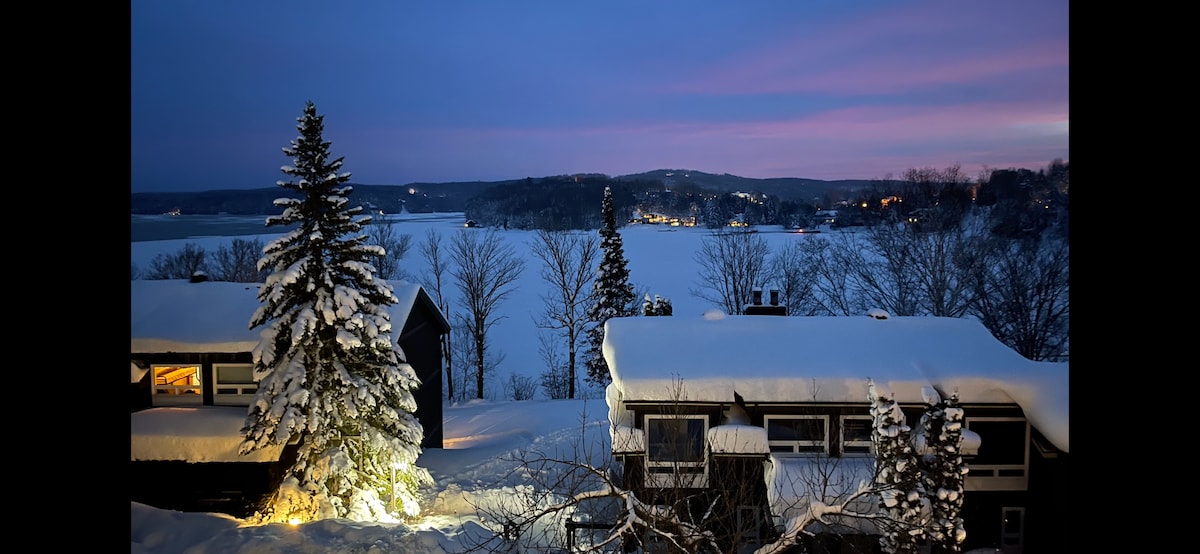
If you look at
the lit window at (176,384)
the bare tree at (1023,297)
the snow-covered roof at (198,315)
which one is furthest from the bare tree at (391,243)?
the bare tree at (1023,297)

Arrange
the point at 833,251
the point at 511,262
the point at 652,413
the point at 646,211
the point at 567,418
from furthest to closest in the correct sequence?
the point at 646,211 → the point at 511,262 → the point at 833,251 → the point at 567,418 → the point at 652,413

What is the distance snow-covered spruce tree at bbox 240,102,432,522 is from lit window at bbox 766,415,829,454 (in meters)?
7.41

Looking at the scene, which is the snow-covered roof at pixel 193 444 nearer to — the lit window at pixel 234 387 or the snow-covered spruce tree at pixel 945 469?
the lit window at pixel 234 387

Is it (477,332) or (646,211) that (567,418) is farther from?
(646,211)

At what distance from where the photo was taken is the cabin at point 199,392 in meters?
14.9

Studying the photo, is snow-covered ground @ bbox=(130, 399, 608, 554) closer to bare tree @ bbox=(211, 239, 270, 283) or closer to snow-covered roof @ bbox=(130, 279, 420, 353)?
snow-covered roof @ bbox=(130, 279, 420, 353)

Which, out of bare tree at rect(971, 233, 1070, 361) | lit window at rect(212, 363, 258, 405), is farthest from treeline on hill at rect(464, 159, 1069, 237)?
lit window at rect(212, 363, 258, 405)

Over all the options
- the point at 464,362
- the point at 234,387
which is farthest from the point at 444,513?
the point at 464,362

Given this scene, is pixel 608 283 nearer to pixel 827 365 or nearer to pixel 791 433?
pixel 827 365

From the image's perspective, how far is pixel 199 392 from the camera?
55.2ft

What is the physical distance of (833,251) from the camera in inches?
1254
